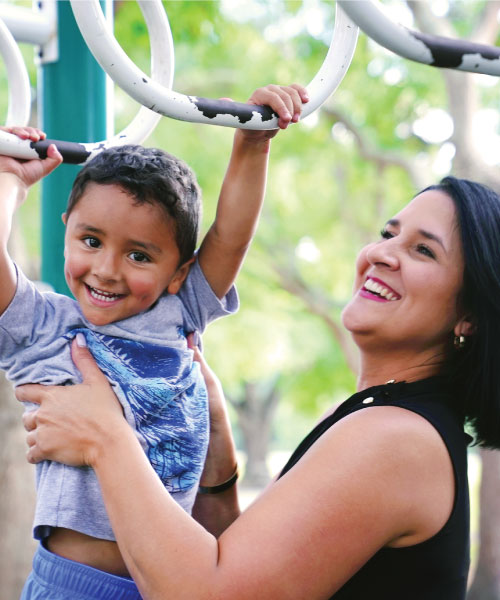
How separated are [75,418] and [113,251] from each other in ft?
0.99

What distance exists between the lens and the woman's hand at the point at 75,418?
54.2 inches

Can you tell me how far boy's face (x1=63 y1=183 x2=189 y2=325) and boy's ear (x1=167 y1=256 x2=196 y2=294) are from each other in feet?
0.27

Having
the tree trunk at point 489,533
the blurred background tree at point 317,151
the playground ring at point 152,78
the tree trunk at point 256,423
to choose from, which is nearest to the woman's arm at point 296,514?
the playground ring at point 152,78

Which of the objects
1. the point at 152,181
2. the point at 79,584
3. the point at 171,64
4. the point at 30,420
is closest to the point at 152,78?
the point at 171,64

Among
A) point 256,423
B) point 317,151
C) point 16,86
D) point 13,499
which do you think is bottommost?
point 256,423

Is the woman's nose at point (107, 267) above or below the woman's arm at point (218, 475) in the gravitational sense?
above

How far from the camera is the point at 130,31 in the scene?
5.61m

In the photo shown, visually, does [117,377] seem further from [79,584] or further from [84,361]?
[79,584]

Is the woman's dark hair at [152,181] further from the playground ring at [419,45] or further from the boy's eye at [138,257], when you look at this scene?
the playground ring at [419,45]

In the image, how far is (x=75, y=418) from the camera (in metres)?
1.41

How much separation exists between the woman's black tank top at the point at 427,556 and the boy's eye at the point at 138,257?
462 mm

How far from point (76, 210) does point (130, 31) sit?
Result: 174 inches

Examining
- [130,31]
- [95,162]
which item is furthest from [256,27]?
[95,162]

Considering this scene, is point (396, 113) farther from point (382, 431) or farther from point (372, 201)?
point (382, 431)
